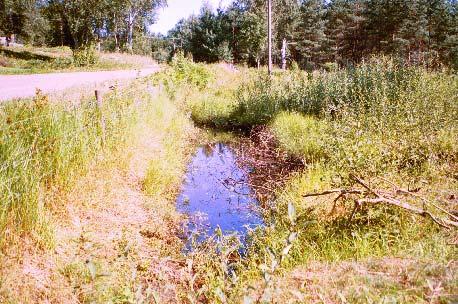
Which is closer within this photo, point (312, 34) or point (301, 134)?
point (301, 134)

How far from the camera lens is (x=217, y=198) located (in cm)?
691

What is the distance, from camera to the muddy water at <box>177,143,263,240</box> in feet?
18.7

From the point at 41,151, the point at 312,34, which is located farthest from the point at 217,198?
the point at 312,34

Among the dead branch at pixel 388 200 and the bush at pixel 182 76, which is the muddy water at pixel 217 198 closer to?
the dead branch at pixel 388 200

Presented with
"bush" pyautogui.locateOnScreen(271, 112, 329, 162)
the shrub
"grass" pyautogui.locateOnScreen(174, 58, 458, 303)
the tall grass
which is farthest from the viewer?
the shrub

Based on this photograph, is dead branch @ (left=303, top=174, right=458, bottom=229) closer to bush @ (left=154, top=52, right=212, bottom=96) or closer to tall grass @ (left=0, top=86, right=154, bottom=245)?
tall grass @ (left=0, top=86, right=154, bottom=245)

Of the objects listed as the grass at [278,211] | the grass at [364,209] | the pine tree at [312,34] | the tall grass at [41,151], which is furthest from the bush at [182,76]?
the pine tree at [312,34]

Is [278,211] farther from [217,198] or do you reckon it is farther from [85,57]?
[85,57]

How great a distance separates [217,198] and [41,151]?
3466 mm

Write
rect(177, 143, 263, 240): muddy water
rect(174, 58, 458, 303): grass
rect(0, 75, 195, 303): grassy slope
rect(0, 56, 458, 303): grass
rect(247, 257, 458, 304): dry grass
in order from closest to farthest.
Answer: rect(247, 257, 458, 304): dry grass < rect(0, 56, 458, 303): grass < rect(174, 58, 458, 303): grass < rect(0, 75, 195, 303): grassy slope < rect(177, 143, 263, 240): muddy water

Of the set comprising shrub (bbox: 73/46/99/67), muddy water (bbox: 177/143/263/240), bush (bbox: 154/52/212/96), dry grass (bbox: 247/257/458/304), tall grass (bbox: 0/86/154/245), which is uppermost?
shrub (bbox: 73/46/99/67)

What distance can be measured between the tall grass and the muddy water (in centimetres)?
174

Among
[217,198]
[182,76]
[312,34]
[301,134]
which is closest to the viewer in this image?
[217,198]

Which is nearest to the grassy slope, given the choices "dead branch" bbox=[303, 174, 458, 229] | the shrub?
"dead branch" bbox=[303, 174, 458, 229]
